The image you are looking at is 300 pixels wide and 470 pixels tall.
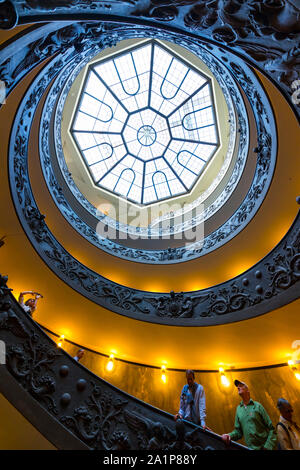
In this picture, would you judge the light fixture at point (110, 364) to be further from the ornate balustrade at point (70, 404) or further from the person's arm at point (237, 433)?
the person's arm at point (237, 433)

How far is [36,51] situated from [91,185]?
9.33 metres

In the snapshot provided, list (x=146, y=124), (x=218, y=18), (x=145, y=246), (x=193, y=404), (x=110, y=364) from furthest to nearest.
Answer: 1. (x=146, y=124)
2. (x=145, y=246)
3. (x=110, y=364)
4. (x=193, y=404)
5. (x=218, y=18)

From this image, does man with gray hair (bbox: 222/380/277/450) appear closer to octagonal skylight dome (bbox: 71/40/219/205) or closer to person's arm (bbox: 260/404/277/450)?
person's arm (bbox: 260/404/277/450)

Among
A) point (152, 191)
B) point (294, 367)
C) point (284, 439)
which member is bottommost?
point (284, 439)

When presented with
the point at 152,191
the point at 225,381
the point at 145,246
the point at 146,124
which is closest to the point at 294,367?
the point at 225,381

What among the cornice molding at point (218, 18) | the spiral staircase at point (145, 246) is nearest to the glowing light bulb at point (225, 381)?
the spiral staircase at point (145, 246)

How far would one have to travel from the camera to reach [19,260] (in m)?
8.10

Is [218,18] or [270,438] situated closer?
[218,18]

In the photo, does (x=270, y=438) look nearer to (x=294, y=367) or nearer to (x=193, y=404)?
(x=193, y=404)

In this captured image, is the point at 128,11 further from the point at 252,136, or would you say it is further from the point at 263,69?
the point at 252,136

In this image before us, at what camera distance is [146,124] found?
13.3 m

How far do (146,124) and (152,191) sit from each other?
142 inches

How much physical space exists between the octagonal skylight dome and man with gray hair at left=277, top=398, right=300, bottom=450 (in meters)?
11.4
